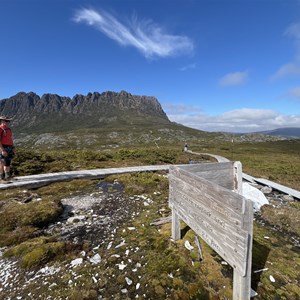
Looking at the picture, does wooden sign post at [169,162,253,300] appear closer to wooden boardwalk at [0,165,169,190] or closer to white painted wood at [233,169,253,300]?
white painted wood at [233,169,253,300]

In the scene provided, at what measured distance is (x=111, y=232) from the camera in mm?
6477

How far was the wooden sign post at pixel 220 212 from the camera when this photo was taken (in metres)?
3.25

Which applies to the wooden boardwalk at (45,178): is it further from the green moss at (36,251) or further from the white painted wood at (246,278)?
the white painted wood at (246,278)

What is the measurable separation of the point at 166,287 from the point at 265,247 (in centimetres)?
334

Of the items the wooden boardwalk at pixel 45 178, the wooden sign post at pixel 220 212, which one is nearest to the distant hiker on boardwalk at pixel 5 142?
the wooden boardwalk at pixel 45 178

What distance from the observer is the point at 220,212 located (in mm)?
3766

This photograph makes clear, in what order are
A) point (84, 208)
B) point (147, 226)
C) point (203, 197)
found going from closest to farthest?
point (203, 197)
point (147, 226)
point (84, 208)

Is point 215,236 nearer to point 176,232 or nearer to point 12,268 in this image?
point 176,232

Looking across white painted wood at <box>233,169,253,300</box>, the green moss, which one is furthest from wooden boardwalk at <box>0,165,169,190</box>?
white painted wood at <box>233,169,253,300</box>

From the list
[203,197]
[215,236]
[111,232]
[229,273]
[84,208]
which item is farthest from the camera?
[84,208]

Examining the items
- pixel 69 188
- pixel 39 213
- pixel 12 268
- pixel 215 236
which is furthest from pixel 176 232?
pixel 69 188

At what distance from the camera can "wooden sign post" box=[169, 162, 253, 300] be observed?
128 inches

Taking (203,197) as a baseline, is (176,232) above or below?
below

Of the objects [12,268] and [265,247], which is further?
[265,247]
